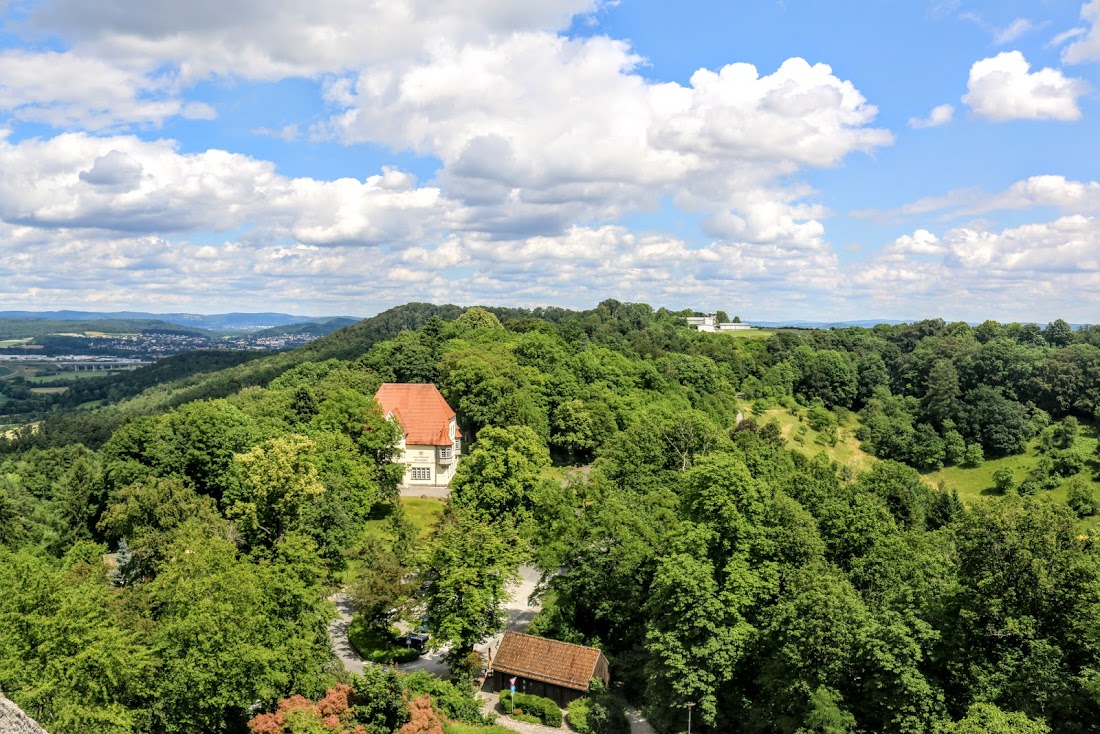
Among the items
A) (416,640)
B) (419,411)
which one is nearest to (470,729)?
(416,640)

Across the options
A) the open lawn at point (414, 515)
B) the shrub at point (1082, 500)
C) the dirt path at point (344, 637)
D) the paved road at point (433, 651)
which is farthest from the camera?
the shrub at point (1082, 500)

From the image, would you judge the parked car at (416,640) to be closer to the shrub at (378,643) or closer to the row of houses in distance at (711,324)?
the shrub at (378,643)

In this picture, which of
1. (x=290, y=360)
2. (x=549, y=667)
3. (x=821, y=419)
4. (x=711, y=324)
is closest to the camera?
(x=549, y=667)

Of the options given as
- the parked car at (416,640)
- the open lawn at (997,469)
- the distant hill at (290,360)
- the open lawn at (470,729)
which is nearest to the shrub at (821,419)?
the open lawn at (997,469)

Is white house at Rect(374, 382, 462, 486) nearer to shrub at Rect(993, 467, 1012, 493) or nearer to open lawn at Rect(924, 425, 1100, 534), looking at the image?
open lawn at Rect(924, 425, 1100, 534)

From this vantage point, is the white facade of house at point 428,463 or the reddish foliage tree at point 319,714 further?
the white facade of house at point 428,463

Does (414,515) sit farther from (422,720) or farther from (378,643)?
(422,720)

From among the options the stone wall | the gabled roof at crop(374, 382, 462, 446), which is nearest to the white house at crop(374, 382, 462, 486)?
the gabled roof at crop(374, 382, 462, 446)
